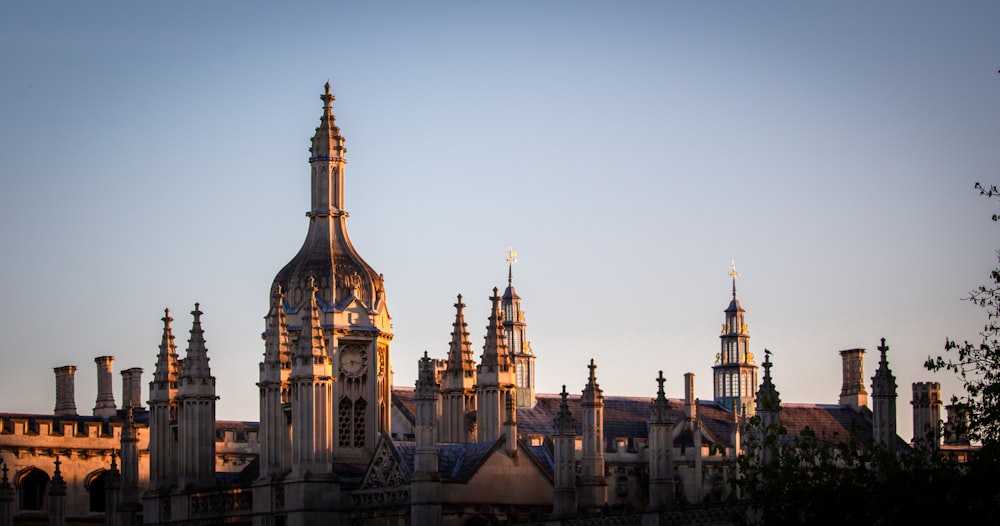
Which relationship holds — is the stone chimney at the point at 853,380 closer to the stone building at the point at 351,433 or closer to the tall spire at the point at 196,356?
the stone building at the point at 351,433

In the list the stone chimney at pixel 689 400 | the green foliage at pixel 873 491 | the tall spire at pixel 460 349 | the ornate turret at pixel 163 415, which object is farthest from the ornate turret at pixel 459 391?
the stone chimney at pixel 689 400

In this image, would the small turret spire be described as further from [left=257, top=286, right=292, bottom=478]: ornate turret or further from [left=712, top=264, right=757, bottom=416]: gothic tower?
[left=712, top=264, right=757, bottom=416]: gothic tower

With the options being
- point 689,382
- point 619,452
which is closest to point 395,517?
point 619,452

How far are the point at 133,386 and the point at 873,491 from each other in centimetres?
5752

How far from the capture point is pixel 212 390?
78938 mm

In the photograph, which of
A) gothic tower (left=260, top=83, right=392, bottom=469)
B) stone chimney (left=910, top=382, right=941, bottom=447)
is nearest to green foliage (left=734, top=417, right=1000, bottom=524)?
stone chimney (left=910, top=382, right=941, bottom=447)

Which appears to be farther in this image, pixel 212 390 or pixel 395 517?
pixel 212 390

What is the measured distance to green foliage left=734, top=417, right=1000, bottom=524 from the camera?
50.4 meters

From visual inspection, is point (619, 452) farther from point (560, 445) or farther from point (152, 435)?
point (560, 445)

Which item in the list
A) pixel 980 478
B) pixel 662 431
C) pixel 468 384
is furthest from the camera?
pixel 468 384

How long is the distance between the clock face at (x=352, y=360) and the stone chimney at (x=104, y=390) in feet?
105

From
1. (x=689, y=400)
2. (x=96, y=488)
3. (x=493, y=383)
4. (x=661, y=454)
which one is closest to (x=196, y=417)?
(x=493, y=383)

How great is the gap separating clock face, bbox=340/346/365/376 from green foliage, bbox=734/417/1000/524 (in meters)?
23.9

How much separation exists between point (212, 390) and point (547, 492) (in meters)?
12.8
